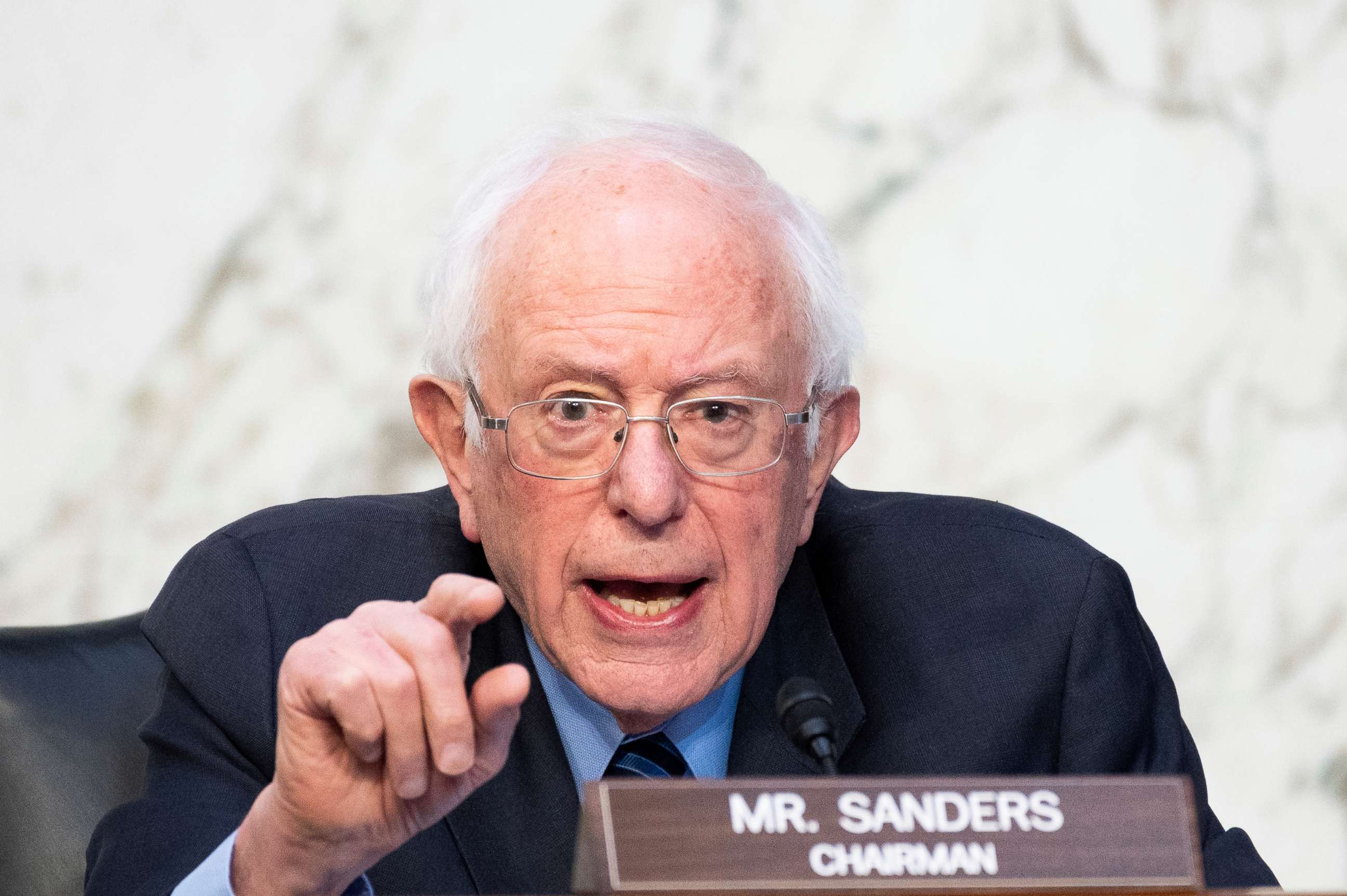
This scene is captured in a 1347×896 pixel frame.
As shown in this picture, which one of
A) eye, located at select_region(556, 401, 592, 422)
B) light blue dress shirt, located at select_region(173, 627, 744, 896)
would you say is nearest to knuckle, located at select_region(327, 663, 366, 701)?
eye, located at select_region(556, 401, 592, 422)

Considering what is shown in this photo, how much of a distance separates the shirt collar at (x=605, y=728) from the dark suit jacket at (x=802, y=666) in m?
0.02

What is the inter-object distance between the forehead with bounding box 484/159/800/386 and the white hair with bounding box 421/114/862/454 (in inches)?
1.0

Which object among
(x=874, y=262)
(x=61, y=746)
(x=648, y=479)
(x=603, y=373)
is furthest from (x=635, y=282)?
(x=874, y=262)

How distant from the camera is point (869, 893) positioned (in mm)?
1082

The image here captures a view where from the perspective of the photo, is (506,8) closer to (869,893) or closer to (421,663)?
(421,663)

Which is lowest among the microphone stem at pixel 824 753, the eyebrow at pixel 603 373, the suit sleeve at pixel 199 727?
the suit sleeve at pixel 199 727

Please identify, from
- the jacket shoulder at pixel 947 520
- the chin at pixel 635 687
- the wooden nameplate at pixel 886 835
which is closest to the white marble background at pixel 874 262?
the jacket shoulder at pixel 947 520

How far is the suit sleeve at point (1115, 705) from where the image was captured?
1.90 meters

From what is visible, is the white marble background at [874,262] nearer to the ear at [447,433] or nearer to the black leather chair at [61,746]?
the black leather chair at [61,746]

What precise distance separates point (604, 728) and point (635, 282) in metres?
0.57

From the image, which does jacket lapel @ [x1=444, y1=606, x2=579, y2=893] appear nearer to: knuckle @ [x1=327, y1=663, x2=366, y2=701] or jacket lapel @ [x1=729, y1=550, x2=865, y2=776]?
jacket lapel @ [x1=729, y1=550, x2=865, y2=776]

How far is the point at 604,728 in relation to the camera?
6.09ft

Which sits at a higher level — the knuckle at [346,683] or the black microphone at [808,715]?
the knuckle at [346,683]

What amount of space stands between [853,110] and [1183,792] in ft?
6.30
